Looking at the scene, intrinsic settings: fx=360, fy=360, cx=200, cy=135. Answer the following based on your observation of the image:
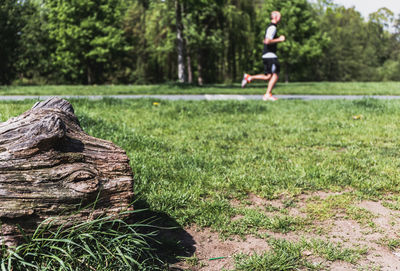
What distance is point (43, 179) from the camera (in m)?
2.14

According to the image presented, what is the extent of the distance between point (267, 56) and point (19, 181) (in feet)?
28.7

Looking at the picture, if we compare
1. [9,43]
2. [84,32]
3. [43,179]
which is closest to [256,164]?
[43,179]

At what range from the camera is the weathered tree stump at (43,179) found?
6.88ft

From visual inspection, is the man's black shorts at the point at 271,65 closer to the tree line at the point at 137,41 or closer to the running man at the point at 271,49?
the running man at the point at 271,49

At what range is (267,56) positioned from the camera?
9.97m

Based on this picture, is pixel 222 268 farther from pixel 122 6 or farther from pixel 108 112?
pixel 122 6

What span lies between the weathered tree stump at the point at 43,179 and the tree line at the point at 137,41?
70.4 ft

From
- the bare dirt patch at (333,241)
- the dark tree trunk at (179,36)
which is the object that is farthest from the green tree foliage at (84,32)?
the bare dirt patch at (333,241)

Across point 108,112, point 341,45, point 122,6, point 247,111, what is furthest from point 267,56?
point 341,45

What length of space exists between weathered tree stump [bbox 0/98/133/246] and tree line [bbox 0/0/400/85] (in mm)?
21444

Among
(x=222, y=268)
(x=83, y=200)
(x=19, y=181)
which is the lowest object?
(x=222, y=268)

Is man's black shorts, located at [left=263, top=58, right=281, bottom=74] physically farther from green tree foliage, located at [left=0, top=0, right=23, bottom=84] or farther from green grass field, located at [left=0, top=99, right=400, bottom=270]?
green tree foliage, located at [left=0, top=0, right=23, bottom=84]

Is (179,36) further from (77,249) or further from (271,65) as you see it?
(77,249)

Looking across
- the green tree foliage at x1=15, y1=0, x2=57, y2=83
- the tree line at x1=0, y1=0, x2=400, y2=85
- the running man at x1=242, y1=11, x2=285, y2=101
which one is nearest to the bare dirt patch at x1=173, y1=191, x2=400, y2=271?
the running man at x1=242, y1=11, x2=285, y2=101
